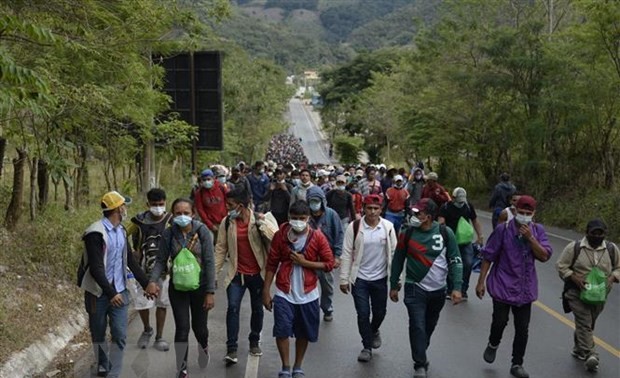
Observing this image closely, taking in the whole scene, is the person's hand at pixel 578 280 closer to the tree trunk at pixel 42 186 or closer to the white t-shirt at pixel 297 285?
the white t-shirt at pixel 297 285

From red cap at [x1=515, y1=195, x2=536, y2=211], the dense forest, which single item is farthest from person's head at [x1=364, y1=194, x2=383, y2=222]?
the dense forest

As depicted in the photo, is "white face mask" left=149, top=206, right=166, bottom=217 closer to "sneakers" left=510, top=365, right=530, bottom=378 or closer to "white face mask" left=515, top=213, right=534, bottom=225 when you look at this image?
"white face mask" left=515, top=213, right=534, bottom=225

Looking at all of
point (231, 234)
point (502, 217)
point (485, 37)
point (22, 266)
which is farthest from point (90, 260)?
point (485, 37)

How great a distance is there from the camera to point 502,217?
10.1 meters

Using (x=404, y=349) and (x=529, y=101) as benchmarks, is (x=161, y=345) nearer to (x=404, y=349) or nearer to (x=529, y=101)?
(x=404, y=349)

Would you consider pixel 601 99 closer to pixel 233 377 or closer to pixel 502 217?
pixel 502 217

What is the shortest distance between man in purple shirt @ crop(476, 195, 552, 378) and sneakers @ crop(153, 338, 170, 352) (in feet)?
11.3

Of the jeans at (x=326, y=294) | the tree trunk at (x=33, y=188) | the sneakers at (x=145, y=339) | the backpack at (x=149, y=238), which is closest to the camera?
the backpack at (x=149, y=238)

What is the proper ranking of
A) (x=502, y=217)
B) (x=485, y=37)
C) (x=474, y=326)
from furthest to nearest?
(x=485, y=37)
(x=502, y=217)
(x=474, y=326)

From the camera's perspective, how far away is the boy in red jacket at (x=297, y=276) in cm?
684

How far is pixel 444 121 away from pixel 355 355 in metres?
25.9

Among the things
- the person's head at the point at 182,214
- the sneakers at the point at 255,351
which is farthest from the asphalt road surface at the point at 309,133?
the person's head at the point at 182,214

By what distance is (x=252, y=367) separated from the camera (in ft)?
24.8

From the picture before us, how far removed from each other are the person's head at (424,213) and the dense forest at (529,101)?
42.5 feet
